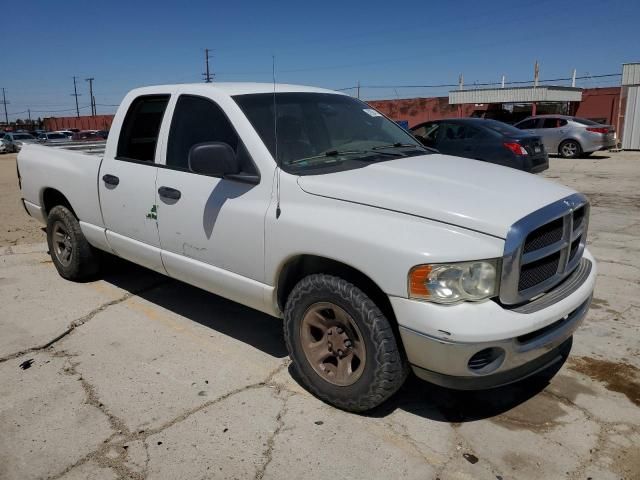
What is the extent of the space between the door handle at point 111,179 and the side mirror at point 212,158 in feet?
4.75

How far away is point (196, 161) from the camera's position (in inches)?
131

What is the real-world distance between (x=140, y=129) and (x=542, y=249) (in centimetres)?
343

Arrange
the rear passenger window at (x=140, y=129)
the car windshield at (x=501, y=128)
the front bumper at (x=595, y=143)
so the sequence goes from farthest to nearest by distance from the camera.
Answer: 1. the front bumper at (x=595, y=143)
2. the car windshield at (x=501, y=128)
3. the rear passenger window at (x=140, y=129)

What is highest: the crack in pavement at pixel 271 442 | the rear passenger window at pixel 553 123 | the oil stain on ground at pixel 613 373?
the rear passenger window at pixel 553 123

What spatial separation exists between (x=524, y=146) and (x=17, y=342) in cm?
909

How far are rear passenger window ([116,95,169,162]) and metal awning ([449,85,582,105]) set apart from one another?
2566cm

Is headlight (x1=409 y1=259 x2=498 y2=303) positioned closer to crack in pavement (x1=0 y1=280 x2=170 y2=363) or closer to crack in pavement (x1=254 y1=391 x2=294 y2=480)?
crack in pavement (x1=254 y1=391 x2=294 y2=480)

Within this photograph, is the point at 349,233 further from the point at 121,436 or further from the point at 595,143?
the point at 595,143

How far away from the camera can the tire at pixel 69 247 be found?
5.29m

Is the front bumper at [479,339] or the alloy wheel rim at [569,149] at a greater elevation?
the front bumper at [479,339]

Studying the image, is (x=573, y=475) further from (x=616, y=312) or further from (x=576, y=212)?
(x=616, y=312)

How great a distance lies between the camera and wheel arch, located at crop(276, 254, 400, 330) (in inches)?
116

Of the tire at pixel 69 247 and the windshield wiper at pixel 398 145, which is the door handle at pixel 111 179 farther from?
the windshield wiper at pixel 398 145

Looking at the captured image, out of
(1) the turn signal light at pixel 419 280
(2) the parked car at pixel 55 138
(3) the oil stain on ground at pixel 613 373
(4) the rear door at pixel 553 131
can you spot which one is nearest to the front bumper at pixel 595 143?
(4) the rear door at pixel 553 131
